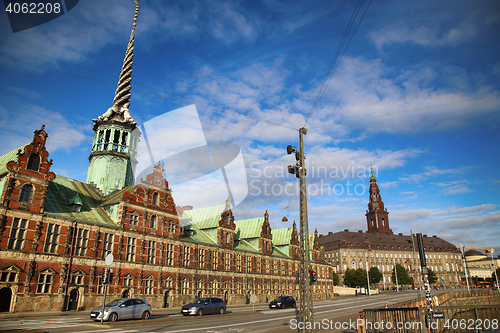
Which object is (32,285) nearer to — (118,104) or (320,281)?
(118,104)

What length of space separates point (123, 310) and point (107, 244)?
16578 mm

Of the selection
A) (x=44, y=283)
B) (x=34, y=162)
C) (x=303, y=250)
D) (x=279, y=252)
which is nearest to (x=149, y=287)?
(x=44, y=283)

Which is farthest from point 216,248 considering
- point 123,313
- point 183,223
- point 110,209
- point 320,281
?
point 320,281

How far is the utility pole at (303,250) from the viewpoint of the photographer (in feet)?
53.7

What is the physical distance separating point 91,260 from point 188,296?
16.5 metres

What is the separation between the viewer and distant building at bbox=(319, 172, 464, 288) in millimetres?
149375

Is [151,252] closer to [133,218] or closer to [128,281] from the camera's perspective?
[128,281]

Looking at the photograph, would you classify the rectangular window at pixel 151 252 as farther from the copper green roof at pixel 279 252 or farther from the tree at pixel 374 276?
the tree at pixel 374 276

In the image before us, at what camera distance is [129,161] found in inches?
1935

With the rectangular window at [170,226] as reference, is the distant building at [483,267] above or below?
below

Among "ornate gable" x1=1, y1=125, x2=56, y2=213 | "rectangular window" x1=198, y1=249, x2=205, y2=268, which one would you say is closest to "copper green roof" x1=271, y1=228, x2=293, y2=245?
"rectangular window" x1=198, y1=249, x2=205, y2=268

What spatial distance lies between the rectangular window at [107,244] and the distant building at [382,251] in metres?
126

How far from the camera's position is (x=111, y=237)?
38.7m

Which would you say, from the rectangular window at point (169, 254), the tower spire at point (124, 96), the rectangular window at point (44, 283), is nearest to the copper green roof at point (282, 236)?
the rectangular window at point (169, 254)
